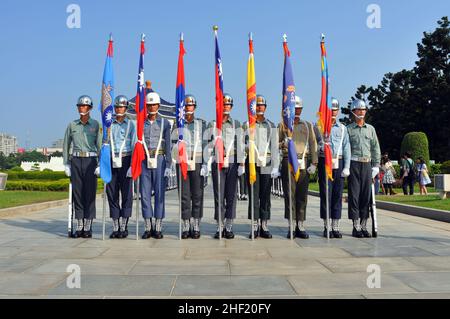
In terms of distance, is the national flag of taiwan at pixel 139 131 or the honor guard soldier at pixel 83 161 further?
the honor guard soldier at pixel 83 161

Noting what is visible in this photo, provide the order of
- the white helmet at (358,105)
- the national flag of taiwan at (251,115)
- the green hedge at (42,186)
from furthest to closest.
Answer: the green hedge at (42,186), the white helmet at (358,105), the national flag of taiwan at (251,115)

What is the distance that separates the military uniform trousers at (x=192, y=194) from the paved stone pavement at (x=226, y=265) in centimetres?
47

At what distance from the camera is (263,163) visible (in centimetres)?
779

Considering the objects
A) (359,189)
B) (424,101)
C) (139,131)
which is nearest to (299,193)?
(359,189)

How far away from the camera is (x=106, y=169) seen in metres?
7.66

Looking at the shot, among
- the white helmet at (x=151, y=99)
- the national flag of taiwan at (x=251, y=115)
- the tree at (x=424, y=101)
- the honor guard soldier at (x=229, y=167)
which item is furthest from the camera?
the tree at (x=424, y=101)

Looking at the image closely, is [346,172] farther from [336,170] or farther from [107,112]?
[107,112]

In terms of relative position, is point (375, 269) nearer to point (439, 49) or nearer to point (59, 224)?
point (59, 224)

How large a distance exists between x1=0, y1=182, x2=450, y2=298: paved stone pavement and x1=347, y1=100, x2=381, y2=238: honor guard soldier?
515mm

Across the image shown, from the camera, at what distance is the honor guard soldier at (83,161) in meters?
7.93

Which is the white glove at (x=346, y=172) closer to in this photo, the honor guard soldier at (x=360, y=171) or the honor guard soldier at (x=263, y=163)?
the honor guard soldier at (x=360, y=171)

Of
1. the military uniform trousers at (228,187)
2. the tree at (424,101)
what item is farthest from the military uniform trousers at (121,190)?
the tree at (424,101)

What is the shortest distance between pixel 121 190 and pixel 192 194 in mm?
1187

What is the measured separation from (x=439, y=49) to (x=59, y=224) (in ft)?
123
